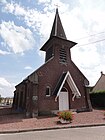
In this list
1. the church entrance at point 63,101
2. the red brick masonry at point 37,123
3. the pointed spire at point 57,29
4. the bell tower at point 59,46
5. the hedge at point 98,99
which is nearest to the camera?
the red brick masonry at point 37,123

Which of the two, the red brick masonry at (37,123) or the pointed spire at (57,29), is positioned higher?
the pointed spire at (57,29)

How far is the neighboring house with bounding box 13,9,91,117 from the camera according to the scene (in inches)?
640

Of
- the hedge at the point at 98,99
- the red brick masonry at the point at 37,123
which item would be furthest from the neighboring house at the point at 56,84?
the hedge at the point at 98,99

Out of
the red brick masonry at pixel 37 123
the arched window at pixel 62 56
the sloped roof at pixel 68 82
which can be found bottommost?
the red brick masonry at pixel 37 123

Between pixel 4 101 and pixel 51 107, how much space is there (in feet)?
107

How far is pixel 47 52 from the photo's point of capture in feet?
70.4

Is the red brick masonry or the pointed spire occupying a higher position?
the pointed spire

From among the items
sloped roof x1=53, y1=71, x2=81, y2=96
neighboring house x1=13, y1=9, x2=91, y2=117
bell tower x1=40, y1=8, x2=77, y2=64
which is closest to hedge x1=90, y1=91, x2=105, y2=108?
neighboring house x1=13, y1=9, x2=91, y2=117

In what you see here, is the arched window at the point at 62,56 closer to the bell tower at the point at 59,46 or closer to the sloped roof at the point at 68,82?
the bell tower at the point at 59,46

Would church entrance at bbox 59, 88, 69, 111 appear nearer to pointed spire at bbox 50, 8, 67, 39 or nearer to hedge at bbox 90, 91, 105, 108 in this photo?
pointed spire at bbox 50, 8, 67, 39

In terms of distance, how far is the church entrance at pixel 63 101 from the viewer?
17.8m

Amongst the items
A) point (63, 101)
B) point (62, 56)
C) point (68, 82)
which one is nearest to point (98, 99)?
point (68, 82)

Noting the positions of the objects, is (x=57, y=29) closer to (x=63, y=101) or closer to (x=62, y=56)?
(x=62, y=56)

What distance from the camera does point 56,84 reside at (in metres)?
17.9
